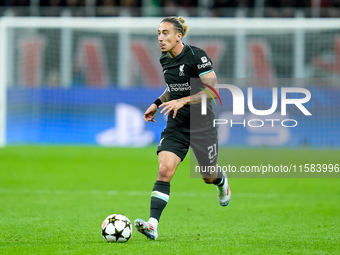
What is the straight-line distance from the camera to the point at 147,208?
1038cm

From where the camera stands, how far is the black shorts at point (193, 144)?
25.9ft

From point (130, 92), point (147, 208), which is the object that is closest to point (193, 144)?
point (147, 208)

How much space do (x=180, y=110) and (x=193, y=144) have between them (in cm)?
47

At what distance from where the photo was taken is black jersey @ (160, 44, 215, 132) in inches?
308

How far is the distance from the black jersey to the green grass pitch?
1364 mm

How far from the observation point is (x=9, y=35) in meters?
22.2

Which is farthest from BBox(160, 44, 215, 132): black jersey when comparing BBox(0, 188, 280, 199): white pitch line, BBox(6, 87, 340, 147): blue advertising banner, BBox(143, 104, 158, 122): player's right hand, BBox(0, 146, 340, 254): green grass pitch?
BBox(6, 87, 340, 147): blue advertising banner

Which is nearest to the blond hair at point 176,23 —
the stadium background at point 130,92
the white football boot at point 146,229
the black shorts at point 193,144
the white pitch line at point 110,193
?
the black shorts at point 193,144

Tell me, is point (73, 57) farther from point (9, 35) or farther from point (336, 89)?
point (336, 89)

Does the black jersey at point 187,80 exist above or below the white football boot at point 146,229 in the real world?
above

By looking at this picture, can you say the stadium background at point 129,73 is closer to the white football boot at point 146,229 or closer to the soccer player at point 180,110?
the soccer player at point 180,110

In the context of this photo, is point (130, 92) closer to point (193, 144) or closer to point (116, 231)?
point (193, 144)

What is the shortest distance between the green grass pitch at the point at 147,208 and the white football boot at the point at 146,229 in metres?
0.11

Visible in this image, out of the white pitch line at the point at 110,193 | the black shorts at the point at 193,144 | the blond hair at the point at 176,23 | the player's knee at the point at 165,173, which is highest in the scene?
the blond hair at the point at 176,23
